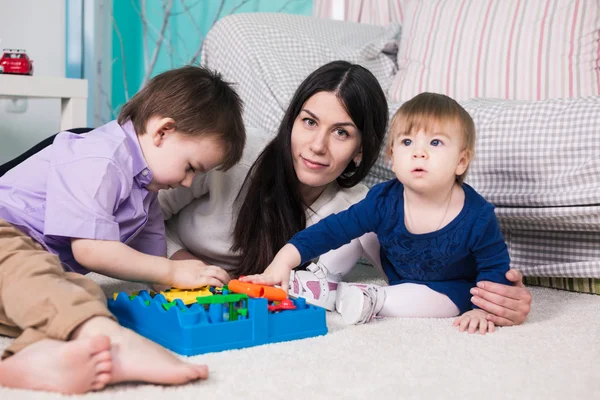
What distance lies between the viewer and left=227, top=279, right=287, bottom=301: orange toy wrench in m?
1.09

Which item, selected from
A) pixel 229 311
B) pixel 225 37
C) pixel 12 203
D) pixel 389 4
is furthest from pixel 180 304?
pixel 389 4

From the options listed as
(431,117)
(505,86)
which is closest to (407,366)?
(431,117)

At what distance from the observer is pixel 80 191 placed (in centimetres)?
110

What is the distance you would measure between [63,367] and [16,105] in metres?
2.11

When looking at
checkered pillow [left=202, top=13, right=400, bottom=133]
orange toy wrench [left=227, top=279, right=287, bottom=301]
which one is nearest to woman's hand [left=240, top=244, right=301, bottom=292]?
orange toy wrench [left=227, top=279, right=287, bottom=301]

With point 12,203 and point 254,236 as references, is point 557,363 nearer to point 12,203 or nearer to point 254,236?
point 254,236

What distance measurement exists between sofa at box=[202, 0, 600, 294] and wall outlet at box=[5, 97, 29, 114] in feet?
3.20

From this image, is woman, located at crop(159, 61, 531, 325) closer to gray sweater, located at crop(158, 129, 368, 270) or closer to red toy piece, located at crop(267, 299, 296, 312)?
gray sweater, located at crop(158, 129, 368, 270)

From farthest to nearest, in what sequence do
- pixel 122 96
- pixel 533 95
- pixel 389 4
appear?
1. pixel 122 96
2. pixel 389 4
3. pixel 533 95

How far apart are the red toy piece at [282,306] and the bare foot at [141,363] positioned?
249 millimetres

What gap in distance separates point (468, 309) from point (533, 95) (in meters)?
0.74

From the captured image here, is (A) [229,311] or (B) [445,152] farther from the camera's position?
(B) [445,152]

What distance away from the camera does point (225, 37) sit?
1972 millimetres

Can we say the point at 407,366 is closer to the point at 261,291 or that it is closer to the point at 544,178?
the point at 261,291
